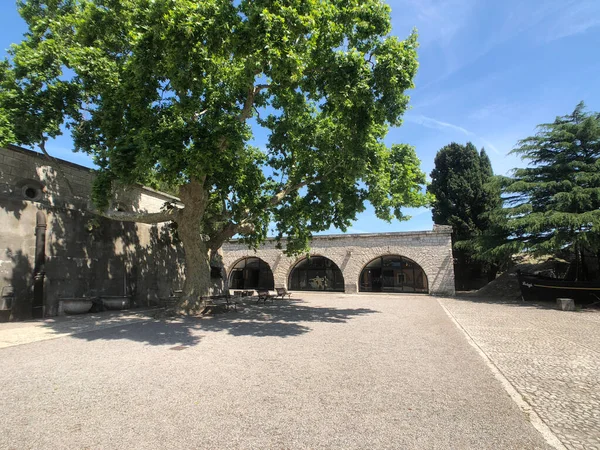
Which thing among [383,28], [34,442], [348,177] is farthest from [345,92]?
[34,442]

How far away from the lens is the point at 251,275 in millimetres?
31562

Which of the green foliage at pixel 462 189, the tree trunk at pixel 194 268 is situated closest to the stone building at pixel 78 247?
the tree trunk at pixel 194 268

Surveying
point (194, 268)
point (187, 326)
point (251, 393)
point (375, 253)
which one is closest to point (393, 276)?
point (375, 253)

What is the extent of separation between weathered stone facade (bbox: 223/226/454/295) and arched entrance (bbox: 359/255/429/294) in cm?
122

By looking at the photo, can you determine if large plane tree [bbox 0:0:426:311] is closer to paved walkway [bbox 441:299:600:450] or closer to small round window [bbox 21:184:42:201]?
small round window [bbox 21:184:42:201]

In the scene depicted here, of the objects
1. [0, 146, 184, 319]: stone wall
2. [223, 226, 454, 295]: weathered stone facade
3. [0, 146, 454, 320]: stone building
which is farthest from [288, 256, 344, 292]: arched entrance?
[0, 146, 184, 319]: stone wall

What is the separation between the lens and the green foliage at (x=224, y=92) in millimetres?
8586

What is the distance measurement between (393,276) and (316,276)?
6.32 m

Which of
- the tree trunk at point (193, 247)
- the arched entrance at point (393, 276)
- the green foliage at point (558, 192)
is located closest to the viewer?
the tree trunk at point (193, 247)

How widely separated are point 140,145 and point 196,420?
7.73 metres

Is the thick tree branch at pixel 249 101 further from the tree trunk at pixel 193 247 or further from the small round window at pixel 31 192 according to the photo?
the small round window at pixel 31 192

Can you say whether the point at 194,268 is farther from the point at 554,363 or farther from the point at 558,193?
the point at 558,193

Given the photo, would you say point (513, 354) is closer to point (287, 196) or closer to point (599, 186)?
point (287, 196)

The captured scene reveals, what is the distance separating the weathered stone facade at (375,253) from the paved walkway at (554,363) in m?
11.9
